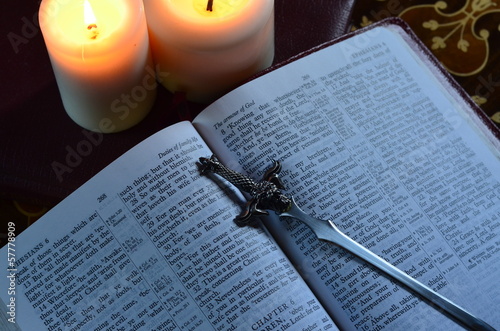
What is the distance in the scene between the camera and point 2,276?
51cm

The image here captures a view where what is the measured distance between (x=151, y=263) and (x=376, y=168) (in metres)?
0.21

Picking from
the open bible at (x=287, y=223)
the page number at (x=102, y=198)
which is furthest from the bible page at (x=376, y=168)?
the page number at (x=102, y=198)

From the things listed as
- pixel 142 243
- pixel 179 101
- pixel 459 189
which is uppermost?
pixel 179 101

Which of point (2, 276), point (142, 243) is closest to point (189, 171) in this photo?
point (142, 243)

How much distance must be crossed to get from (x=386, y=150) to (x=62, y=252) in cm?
30

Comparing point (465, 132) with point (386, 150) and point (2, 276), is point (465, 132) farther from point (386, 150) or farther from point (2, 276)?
point (2, 276)

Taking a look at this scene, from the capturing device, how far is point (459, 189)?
564 mm

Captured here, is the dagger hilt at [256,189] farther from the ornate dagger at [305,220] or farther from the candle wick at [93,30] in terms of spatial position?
the candle wick at [93,30]

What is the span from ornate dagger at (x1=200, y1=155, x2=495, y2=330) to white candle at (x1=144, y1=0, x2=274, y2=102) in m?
0.09

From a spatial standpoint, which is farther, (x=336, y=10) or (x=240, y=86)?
(x=336, y=10)

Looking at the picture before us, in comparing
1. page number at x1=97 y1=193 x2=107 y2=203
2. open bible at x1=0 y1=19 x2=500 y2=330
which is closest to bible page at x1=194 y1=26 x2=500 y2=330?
open bible at x1=0 y1=19 x2=500 y2=330

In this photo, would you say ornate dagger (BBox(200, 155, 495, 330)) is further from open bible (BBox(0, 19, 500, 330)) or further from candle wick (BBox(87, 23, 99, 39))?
candle wick (BBox(87, 23, 99, 39))

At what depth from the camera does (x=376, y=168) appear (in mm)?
564

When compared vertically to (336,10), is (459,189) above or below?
below
